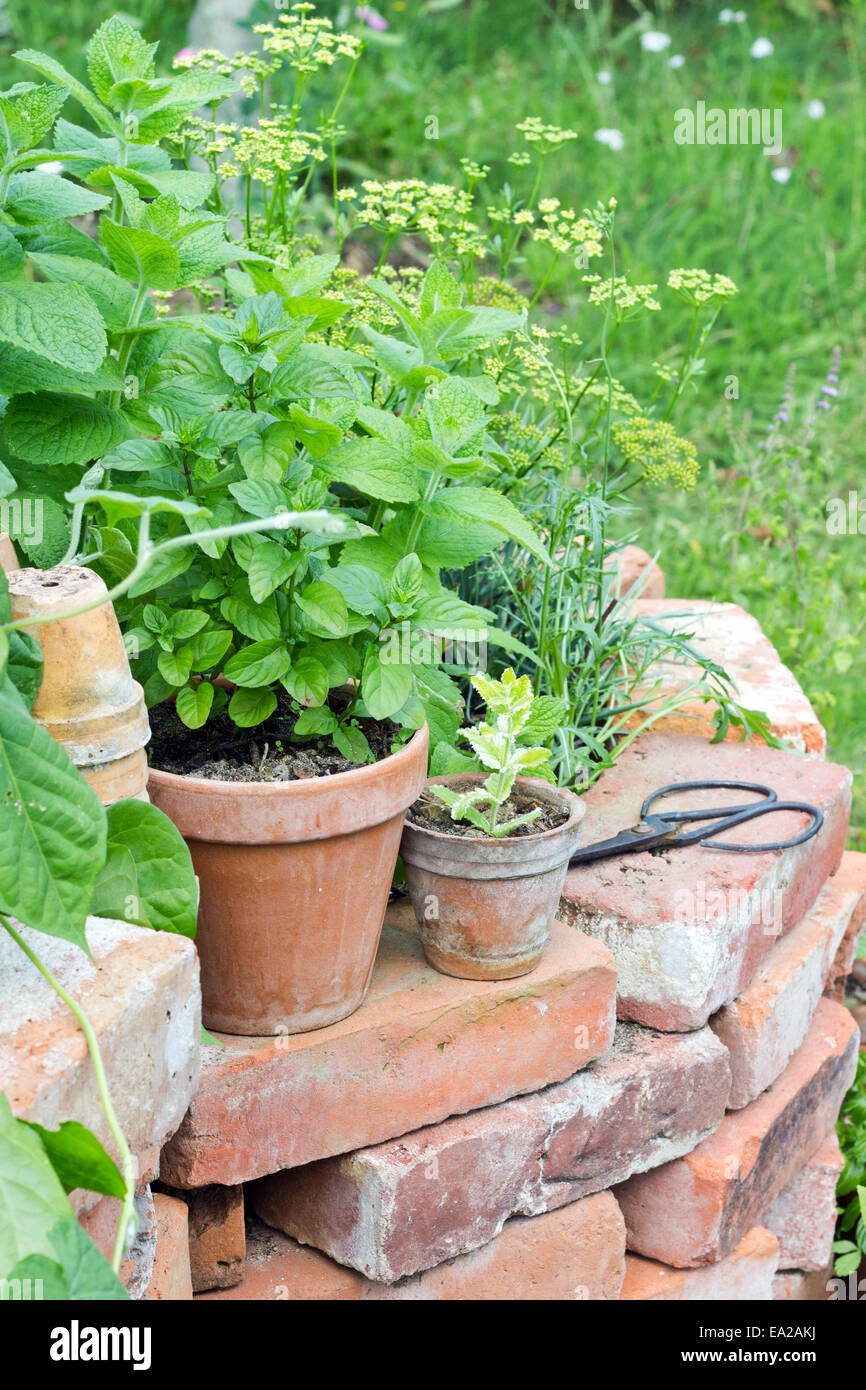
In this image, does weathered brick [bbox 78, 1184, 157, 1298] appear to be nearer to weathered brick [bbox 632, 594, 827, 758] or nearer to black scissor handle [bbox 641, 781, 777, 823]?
black scissor handle [bbox 641, 781, 777, 823]

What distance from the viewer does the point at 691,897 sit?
2.01m

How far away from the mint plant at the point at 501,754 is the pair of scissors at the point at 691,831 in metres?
0.41

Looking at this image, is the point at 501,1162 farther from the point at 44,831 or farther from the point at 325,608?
the point at 44,831

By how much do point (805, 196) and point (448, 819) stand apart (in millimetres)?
4653

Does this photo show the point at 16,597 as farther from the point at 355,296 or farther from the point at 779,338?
the point at 779,338

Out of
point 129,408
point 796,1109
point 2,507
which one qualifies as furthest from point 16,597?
point 796,1109

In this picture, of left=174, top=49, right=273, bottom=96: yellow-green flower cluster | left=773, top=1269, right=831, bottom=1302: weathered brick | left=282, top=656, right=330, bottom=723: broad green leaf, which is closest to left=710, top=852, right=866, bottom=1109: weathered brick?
left=773, top=1269, right=831, bottom=1302: weathered brick

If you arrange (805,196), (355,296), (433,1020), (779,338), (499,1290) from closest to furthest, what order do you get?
(433,1020) → (499,1290) → (355,296) → (779,338) → (805,196)

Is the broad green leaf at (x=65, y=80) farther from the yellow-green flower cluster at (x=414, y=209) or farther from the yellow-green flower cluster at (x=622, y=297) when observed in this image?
the yellow-green flower cluster at (x=622, y=297)

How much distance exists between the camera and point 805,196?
18.1ft

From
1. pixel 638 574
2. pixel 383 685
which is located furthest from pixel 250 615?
pixel 638 574

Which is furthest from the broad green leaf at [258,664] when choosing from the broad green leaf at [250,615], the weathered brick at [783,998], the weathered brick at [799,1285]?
the weathered brick at [799,1285]

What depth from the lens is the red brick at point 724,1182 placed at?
2.09m

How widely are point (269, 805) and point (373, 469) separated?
423 millimetres
